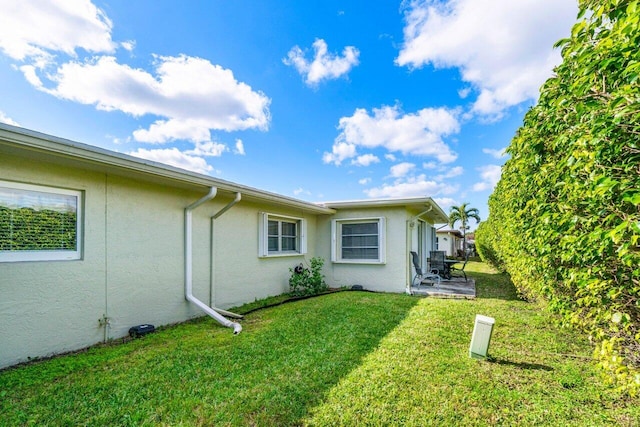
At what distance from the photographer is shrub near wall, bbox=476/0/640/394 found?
1.67 metres

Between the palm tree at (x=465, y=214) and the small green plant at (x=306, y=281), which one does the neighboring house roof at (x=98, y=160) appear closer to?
the small green plant at (x=306, y=281)

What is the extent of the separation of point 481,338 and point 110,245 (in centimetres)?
583

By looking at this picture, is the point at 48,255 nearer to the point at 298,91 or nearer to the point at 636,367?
the point at 636,367

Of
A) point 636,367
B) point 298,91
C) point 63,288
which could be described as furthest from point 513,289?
point 63,288

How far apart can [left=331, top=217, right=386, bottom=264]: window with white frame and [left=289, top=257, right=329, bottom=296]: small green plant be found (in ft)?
3.40

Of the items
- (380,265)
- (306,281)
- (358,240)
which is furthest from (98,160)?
(380,265)

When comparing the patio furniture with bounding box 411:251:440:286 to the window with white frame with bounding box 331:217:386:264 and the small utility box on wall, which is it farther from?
the small utility box on wall

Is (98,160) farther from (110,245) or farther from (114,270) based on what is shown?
(114,270)

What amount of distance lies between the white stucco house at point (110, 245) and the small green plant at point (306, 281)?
0.67 meters

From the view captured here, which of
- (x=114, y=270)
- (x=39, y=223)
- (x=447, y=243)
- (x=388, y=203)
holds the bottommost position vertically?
(x=447, y=243)

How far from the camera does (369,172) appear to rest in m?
19.5

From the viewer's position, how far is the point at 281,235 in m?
8.98

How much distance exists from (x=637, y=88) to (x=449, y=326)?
4.69 metres

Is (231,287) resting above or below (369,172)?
below
